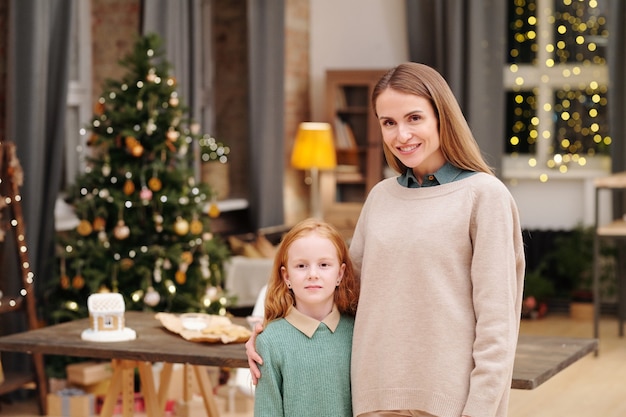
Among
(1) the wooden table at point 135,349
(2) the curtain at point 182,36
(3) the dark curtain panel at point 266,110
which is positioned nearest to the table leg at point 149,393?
(1) the wooden table at point 135,349

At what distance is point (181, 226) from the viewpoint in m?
5.50

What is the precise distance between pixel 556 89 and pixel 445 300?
661cm

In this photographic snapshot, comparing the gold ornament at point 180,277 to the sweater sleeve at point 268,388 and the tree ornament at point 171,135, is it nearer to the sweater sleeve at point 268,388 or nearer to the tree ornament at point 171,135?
the tree ornament at point 171,135

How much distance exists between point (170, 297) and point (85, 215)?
576 millimetres

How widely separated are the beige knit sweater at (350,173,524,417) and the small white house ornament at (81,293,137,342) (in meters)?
1.39

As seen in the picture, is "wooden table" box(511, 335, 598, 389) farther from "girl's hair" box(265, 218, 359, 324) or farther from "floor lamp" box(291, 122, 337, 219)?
"floor lamp" box(291, 122, 337, 219)

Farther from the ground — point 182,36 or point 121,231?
point 182,36

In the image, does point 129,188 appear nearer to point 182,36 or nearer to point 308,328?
point 182,36

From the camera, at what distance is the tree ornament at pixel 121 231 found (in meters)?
5.39

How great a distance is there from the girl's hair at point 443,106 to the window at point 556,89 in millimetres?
6260

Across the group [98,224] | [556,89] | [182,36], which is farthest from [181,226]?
[556,89]

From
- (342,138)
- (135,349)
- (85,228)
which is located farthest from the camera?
(342,138)

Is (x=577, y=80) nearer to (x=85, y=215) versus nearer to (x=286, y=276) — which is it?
(x=85, y=215)

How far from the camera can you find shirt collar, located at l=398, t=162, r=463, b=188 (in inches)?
89.5
